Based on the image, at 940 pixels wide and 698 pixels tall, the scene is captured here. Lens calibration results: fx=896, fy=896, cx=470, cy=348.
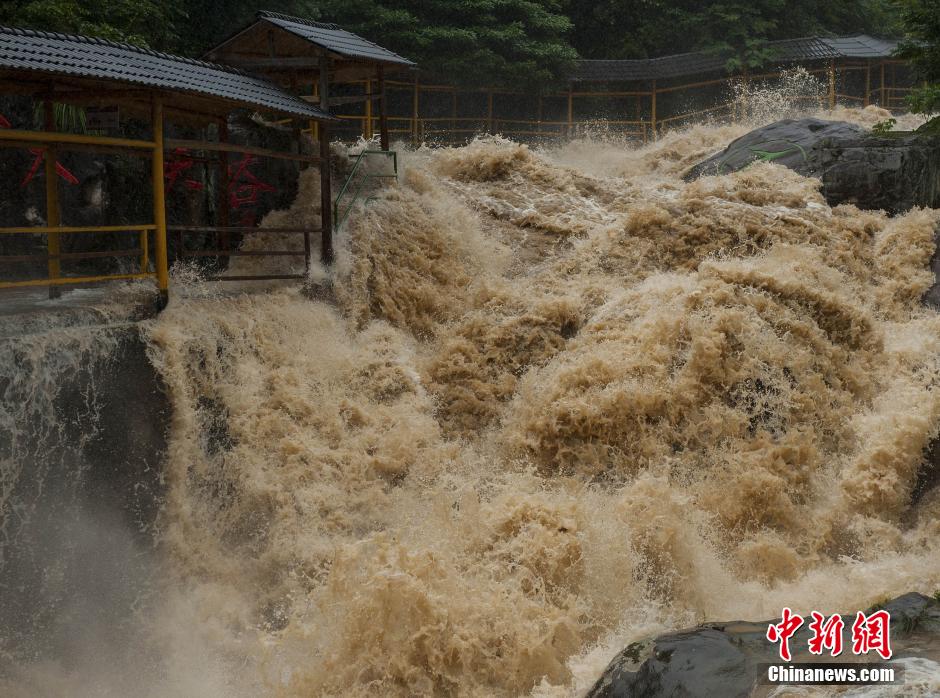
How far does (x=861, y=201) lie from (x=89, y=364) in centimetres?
1029

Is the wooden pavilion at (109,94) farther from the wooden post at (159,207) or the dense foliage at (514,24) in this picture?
the dense foliage at (514,24)

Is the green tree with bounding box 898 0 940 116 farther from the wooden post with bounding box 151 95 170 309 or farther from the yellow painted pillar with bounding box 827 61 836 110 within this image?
the yellow painted pillar with bounding box 827 61 836 110

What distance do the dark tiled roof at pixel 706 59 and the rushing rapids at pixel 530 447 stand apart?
1179 cm

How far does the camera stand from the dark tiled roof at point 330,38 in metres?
10.7

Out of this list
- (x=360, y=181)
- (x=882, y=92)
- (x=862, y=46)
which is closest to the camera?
(x=360, y=181)

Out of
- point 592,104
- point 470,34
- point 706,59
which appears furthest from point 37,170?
point 706,59

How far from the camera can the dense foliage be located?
39.1 ft

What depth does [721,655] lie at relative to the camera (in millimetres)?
4605

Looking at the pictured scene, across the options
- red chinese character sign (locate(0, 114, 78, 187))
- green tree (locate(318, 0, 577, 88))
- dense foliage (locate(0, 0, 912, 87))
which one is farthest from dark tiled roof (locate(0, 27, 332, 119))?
green tree (locate(318, 0, 577, 88))

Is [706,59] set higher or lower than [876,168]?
higher

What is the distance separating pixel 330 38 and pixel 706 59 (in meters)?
14.6

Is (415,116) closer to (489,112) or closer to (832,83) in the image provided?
(489,112)

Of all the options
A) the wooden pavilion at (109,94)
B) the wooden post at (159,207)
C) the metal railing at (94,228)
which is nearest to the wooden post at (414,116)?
the wooden pavilion at (109,94)

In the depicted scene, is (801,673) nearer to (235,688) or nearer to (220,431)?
(235,688)
